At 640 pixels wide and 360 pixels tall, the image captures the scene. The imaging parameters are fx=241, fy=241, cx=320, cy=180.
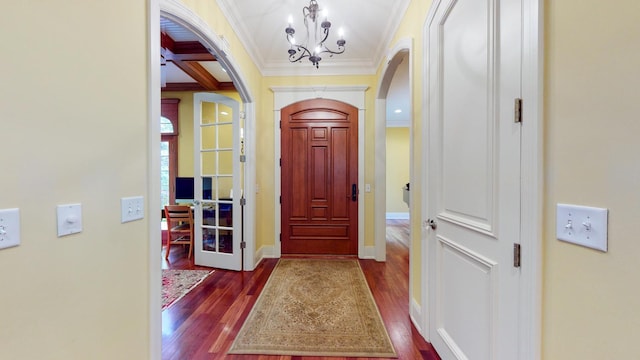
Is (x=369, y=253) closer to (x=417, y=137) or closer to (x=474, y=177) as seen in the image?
(x=417, y=137)

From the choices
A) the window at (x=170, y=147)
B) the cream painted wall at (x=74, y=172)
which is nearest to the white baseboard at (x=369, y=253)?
the cream painted wall at (x=74, y=172)

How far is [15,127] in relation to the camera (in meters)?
0.76

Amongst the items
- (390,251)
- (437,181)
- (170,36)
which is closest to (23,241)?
(437,181)

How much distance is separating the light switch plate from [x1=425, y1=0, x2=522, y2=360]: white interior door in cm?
176

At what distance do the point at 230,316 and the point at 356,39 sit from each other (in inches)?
132

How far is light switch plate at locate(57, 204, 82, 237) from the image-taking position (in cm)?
88

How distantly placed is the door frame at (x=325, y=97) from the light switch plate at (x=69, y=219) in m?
2.75

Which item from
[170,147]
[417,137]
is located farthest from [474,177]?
[170,147]

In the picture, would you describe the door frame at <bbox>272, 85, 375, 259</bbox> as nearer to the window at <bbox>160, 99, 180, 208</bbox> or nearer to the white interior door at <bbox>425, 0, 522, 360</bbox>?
the white interior door at <bbox>425, 0, 522, 360</bbox>

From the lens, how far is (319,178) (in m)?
3.69

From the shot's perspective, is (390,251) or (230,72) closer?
(230,72)

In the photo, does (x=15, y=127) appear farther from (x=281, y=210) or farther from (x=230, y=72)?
(x=281, y=210)

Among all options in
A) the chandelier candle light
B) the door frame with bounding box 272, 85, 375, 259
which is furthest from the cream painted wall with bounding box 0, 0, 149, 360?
the door frame with bounding box 272, 85, 375, 259

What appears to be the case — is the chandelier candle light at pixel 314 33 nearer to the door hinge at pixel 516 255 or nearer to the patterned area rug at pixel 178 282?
the door hinge at pixel 516 255
